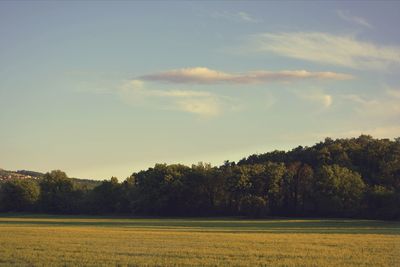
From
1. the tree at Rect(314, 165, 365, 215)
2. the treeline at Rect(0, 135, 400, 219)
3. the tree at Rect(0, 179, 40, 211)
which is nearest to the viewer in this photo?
the tree at Rect(314, 165, 365, 215)

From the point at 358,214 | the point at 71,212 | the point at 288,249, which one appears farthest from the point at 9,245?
the point at 71,212

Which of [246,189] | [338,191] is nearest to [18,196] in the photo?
[246,189]

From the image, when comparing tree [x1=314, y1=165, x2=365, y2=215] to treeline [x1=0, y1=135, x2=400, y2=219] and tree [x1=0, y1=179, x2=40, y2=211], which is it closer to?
treeline [x1=0, y1=135, x2=400, y2=219]

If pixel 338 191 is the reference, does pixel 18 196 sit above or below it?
below

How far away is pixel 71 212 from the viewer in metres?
136

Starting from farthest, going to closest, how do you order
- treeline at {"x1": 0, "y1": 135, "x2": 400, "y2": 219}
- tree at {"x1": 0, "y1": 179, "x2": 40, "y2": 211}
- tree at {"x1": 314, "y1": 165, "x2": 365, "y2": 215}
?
1. tree at {"x1": 0, "y1": 179, "x2": 40, "y2": 211}
2. treeline at {"x1": 0, "y1": 135, "x2": 400, "y2": 219}
3. tree at {"x1": 314, "y1": 165, "x2": 365, "y2": 215}

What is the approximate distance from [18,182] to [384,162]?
287ft

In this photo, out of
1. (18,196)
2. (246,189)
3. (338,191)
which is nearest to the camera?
(338,191)

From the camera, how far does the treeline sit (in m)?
112

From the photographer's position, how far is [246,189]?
122 metres

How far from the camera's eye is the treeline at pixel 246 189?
4392 inches

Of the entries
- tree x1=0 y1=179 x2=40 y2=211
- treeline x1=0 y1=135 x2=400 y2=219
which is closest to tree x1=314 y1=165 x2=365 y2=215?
treeline x1=0 y1=135 x2=400 y2=219

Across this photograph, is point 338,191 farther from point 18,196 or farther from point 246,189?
point 18,196

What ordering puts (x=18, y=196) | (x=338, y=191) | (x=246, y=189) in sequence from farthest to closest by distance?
(x=18, y=196) < (x=246, y=189) < (x=338, y=191)
